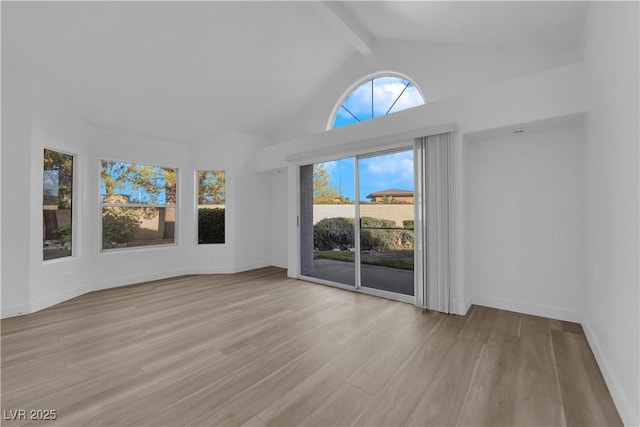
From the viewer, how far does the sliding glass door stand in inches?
154

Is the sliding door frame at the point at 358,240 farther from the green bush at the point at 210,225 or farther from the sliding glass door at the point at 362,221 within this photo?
the green bush at the point at 210,225

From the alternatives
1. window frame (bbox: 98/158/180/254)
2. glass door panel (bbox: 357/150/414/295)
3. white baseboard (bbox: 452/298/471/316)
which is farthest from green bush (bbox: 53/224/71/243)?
white baseboard (bbox: 452/298/471/316)

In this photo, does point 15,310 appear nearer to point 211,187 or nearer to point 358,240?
point 211,187

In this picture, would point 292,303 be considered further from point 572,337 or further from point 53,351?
point 572,337

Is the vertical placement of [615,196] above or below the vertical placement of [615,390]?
above

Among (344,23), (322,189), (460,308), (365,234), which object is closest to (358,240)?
(365,234)

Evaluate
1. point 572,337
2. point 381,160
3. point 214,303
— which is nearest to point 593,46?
point 381,160

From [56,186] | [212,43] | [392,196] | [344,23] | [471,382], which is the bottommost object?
[471,382]

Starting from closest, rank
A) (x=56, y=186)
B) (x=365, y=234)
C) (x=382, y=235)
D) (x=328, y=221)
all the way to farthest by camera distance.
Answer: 1. (x=56, y=186)
2. (x=382, y=235)
3. (x=365, y=234)
4. (x=328, y=221)

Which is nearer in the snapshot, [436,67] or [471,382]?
[471,382]

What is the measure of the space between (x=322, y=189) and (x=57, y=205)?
393 cm

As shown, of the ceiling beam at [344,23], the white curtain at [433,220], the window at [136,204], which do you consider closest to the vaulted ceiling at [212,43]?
the ceiling beam at [344,23]

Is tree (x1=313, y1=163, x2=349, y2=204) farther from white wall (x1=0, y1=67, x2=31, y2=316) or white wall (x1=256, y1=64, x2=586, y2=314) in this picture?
white wall (x1=0, y1=67, x2=31, y2=316)

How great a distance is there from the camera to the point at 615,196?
180 cm
